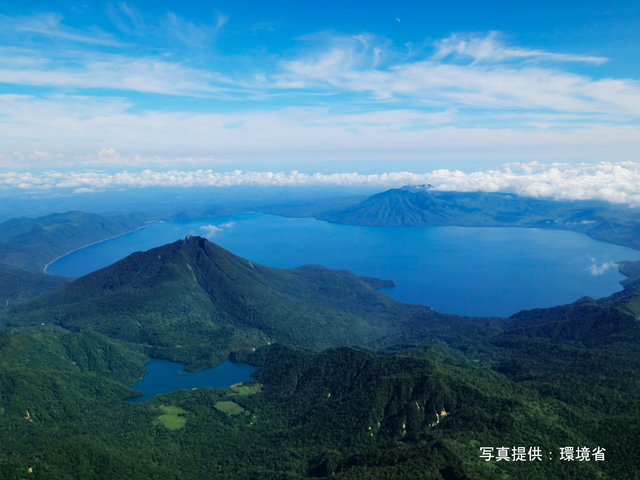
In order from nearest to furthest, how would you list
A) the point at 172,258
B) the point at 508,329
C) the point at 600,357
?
1. the point at 600,357
2. the point at 508,329
3. the point at 172,258

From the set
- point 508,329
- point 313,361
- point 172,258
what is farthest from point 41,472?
point 508,329

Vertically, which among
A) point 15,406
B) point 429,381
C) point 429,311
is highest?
point 429,381

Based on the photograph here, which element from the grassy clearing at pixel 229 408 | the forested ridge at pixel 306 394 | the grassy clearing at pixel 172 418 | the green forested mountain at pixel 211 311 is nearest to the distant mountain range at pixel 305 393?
the forested ridge at pixel 306 394

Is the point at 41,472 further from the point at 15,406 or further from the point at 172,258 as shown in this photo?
the point at 172,258

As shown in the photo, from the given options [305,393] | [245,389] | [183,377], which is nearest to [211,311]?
[183,377]

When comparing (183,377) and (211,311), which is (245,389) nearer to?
(183,377)

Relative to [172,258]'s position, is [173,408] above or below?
below
